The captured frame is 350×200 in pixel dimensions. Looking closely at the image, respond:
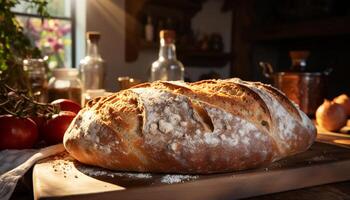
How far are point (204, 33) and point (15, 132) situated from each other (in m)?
2.82

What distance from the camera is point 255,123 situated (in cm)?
77

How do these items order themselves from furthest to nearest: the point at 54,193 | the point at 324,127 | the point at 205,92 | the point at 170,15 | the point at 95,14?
1. the point at 170,15
2. the point at 95,14
3. the point at 324,127
4. the point at 205,92
5. the point at 54,193

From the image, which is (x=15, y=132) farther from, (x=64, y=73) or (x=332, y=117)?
(x=332, y=117)

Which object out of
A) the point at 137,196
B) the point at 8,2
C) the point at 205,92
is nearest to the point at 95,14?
the point at 8,2

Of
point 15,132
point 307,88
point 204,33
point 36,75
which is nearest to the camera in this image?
point 15,132

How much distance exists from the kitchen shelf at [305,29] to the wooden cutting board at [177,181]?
183 cm

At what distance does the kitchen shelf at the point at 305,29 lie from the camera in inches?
96.0

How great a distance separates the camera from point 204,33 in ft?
11.5

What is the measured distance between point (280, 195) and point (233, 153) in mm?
116

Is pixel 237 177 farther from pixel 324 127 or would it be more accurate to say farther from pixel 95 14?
pixel 95 14

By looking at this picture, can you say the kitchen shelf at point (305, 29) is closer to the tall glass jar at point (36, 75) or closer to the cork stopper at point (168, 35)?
the cork stopper at point (168, 35)

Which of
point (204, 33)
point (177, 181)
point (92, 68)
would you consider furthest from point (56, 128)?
point (204, 33)

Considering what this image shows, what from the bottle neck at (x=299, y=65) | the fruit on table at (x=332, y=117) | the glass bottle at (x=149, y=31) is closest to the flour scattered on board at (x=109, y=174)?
the fruit on table at (x=332, y=117)

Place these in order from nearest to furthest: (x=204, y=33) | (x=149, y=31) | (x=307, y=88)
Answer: (x=307, y=88) → (x=149, y=31) → (x=204, y=33)
